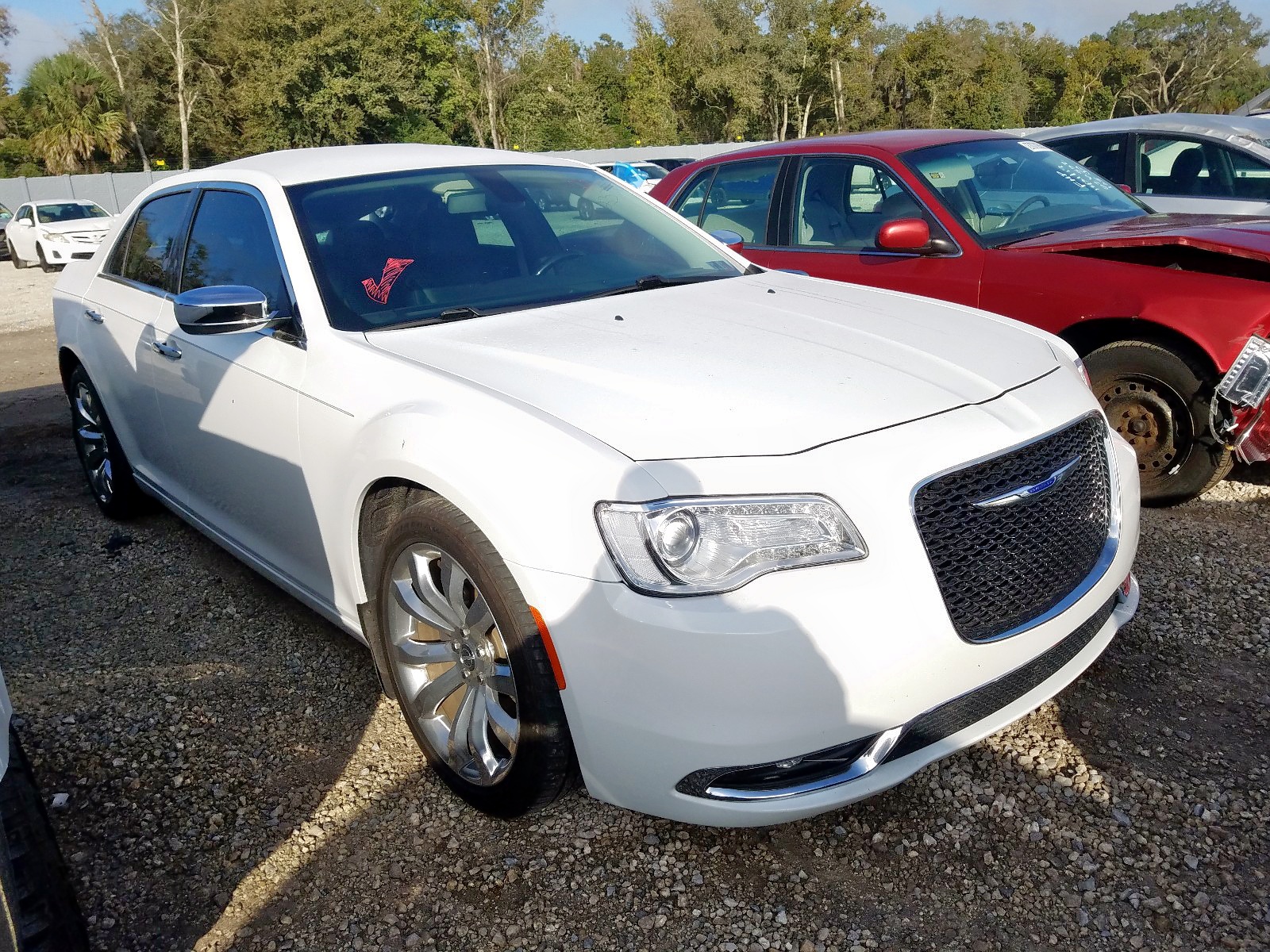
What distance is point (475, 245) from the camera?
3.36m

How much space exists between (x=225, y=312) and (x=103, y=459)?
92.8 inches

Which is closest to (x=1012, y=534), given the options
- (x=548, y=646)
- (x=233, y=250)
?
(x=548, y=646)

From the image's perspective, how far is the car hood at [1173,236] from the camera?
4.02 m

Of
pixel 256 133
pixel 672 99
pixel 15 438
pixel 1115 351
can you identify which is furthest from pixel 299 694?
pixel 672 99

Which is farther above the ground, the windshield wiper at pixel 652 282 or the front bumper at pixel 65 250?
the windshield wiper at pixel 652 282

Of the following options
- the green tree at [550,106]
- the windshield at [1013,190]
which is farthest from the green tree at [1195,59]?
the windshield at [1013,190]

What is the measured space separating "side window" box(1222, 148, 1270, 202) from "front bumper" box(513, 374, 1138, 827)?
604 centimetres

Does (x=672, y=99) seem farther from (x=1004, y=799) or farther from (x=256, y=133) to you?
(x=1004, y=799)

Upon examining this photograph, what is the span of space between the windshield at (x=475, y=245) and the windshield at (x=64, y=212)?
20.6 meters

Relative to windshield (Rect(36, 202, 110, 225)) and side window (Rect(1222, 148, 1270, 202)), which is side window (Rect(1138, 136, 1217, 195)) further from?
windshield (Rect(36, 202, 110, 225))

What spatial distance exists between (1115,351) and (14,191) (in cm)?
4292

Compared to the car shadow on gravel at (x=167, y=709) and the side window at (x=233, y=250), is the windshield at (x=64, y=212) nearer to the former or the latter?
the car shadow on gravel at (x=167, y=709)

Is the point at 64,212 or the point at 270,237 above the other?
the point at 64,212

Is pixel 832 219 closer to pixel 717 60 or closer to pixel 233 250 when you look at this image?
pixel 233 250
